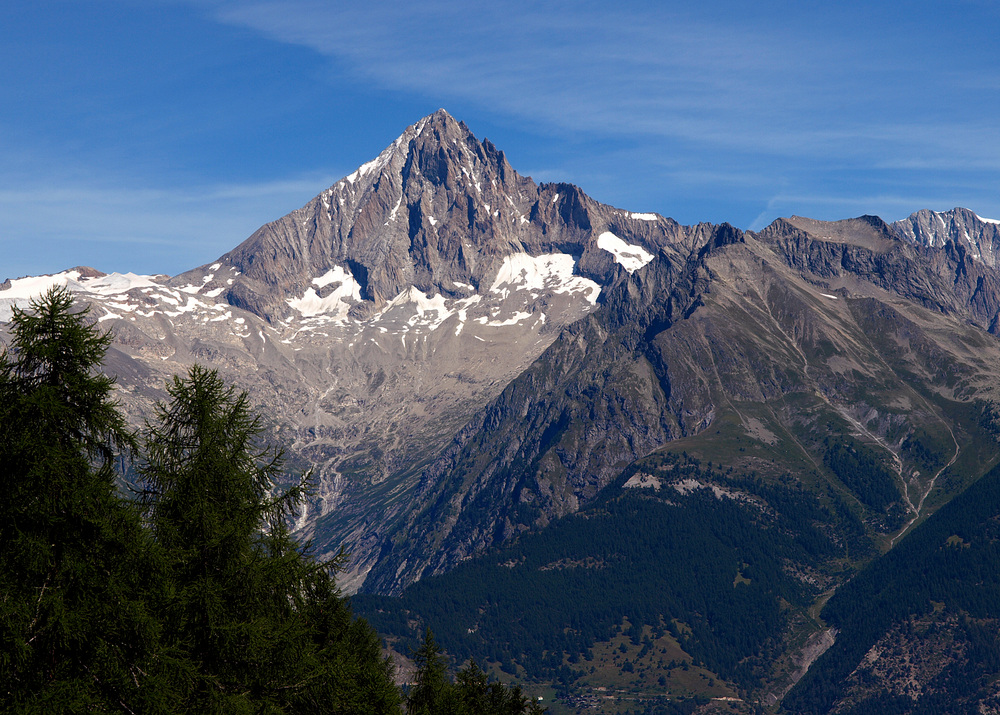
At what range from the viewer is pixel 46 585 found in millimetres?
28391

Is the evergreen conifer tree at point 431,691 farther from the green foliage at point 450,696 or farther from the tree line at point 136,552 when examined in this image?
the tree line at point 136,552

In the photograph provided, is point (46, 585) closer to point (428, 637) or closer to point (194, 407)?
point (194, 407)

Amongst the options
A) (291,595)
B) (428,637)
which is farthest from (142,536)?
(428,637)

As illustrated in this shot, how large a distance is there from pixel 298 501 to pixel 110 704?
986 cm

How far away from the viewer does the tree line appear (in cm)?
2812

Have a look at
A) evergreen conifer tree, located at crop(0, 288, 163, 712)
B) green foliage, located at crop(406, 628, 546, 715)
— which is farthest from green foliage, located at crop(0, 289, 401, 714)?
green foliage, located at crop(406, 628, 546, 715)

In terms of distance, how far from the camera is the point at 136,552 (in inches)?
1168

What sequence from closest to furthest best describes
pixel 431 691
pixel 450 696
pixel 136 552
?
pixel 136 552
pixel 450 696
pixel 431 691

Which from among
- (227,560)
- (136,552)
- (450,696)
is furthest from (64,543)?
(450,696)

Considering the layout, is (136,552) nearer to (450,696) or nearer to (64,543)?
(64,543)

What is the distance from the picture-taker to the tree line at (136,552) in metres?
28.1

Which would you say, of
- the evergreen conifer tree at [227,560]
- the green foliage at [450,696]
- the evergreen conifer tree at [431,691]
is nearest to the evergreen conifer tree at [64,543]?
the evergreen conifer tree at [227,560]

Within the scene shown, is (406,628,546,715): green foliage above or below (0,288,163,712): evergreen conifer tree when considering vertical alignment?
below

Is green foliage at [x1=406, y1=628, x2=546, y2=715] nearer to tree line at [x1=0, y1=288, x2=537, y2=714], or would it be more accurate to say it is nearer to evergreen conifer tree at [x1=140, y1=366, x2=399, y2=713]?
evergreen conifer tree at [x1=140, y1=366, x2=399, y2=713]
